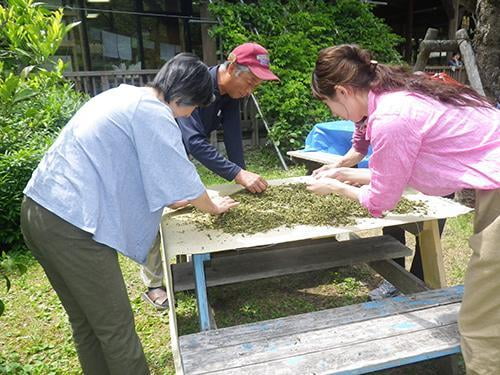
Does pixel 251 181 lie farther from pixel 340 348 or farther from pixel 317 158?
pixel 317 158

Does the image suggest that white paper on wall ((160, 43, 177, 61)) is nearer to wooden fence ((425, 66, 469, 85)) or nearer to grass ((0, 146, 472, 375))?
wooden fence ((425, 66, 469, 85))

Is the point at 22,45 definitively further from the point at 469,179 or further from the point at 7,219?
the point at 7,219

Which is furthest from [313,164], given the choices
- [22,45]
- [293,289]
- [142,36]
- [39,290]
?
[142,36]

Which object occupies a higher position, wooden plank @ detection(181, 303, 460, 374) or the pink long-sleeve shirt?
the pink long-sleeve shirt

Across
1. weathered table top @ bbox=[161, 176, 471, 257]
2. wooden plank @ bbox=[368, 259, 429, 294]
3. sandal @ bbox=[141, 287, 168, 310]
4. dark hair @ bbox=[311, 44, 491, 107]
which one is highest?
dark hair @ bbox=[311, 44, 491, 107]

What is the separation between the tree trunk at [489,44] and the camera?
4535 millimetres

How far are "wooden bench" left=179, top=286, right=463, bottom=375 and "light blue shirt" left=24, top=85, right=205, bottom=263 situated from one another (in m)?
0.62

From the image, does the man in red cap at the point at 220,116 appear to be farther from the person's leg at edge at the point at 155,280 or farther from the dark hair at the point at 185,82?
the dark hair at the point at 185,82

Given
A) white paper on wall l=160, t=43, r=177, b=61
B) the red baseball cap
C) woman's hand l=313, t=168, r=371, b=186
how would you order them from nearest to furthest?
woman's hand l=313, t=168, r=371, b=186, the red baseball cap, white paper on wall l=160, t=43, r=177, b=61

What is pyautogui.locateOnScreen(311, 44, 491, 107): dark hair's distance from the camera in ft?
6.32

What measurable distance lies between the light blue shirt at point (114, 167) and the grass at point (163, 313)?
55.3 inches

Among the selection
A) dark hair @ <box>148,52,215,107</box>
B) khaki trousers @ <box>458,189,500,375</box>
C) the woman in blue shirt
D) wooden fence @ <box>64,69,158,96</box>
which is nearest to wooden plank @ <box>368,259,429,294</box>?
khaki trousers @ <box>458,189,500,375</box>

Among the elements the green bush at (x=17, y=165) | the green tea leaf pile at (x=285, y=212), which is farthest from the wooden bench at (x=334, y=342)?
the green bush at (x=17, y=165)

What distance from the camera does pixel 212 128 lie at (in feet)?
11.5
